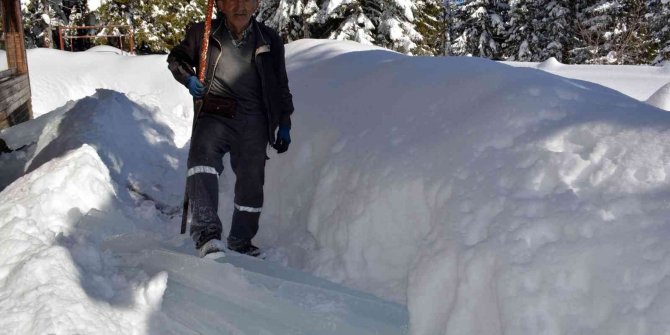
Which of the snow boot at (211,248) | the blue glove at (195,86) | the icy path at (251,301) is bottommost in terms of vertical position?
the icy path at (251,301)

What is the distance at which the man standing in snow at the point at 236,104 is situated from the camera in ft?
11.5

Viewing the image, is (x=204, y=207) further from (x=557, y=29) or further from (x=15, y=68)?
(x=557, y=29)

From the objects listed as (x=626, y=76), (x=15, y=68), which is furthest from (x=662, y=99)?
(x=15, y=68)

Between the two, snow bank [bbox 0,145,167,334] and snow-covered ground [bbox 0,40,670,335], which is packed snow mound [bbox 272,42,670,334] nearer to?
snow-covered ground [bbox 0,40,670,335]

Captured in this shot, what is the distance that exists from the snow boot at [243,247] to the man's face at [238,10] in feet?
4.42

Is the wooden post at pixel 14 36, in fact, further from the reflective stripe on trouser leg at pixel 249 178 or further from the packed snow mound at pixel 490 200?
the reflective stripe on trouser leg at pixel 249 178

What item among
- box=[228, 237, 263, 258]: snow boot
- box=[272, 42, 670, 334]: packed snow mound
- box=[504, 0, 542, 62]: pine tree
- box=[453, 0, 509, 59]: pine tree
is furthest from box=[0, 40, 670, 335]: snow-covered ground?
Result: box=[453, 0, 509, 59]: pine tree

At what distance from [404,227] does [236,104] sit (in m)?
1.34

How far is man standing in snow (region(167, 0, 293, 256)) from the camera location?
11.5 feet

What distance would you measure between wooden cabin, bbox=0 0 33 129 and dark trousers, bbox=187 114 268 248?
16.9 ft

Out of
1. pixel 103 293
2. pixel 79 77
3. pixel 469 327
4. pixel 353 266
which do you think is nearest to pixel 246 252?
pixel 353 266

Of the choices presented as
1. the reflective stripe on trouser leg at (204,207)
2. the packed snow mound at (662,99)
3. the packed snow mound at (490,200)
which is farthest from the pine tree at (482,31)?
the reflective stripe on trouser leg at (204,207)

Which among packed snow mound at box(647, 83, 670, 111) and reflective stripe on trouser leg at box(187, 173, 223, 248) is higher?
packed snow mound at box(647, 83, 670, 111)

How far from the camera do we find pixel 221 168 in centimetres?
364
